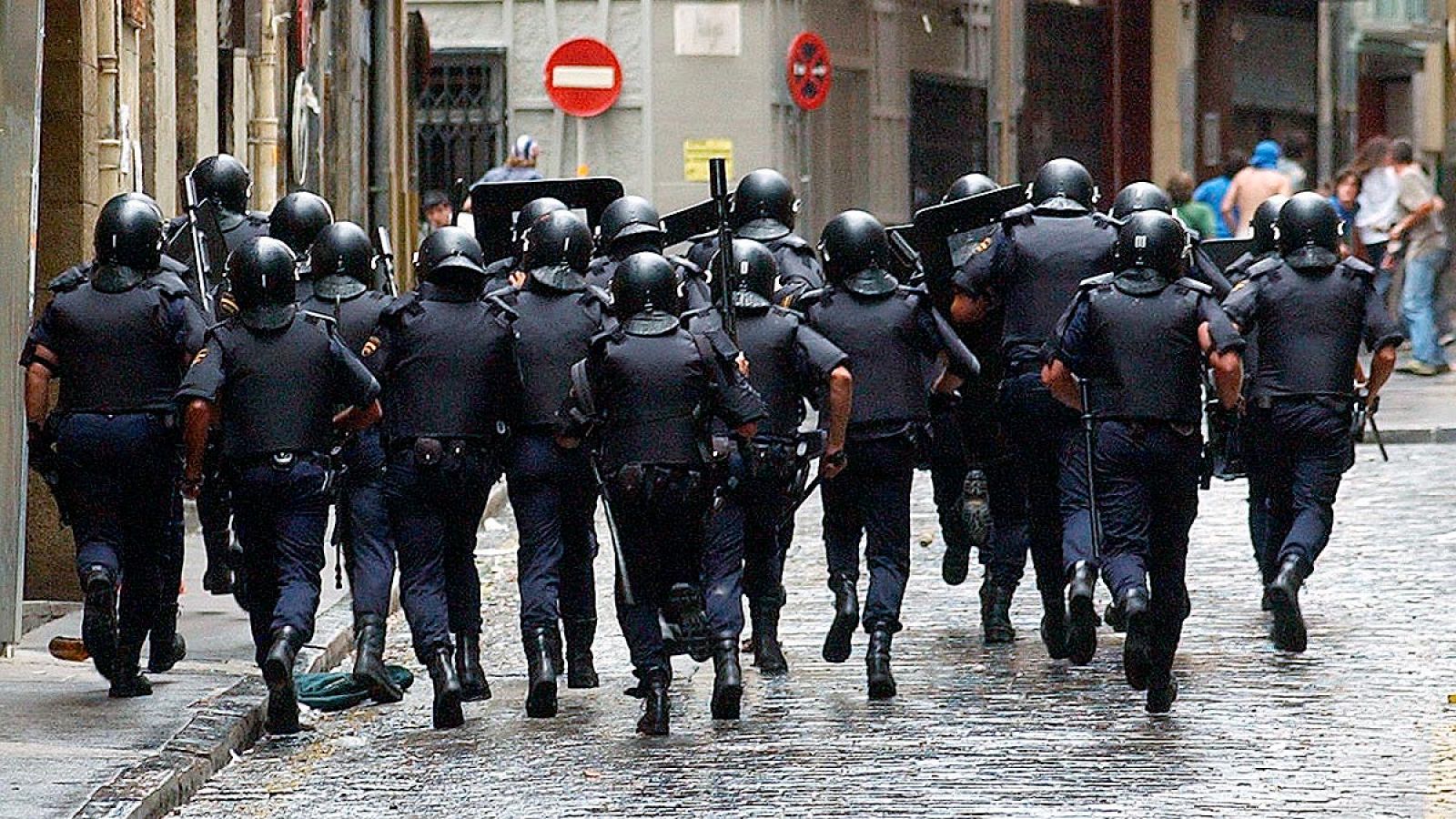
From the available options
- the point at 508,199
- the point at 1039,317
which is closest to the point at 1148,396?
the point at 1039,317

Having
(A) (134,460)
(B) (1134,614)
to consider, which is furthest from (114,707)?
(B) (1134,614)

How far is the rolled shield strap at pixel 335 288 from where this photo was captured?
1133 cm

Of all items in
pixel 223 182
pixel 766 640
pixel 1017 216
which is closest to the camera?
pixel 766 640

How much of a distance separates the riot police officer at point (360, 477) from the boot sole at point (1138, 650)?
8.64ft

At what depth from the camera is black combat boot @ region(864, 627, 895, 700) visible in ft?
36.3

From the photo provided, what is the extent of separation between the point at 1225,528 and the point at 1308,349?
14.1ft

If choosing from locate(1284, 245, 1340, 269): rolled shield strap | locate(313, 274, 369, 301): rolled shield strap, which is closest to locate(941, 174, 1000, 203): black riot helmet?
locate(1284, 245, 1340, 269): rolled shield strap

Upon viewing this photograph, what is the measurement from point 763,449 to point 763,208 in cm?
161

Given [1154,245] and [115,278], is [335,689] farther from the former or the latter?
[1154,245]

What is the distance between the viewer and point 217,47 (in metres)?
17.7

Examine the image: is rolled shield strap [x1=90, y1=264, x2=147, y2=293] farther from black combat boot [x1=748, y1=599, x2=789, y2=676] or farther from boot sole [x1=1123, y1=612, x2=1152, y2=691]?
boot sole [x1=1123, y1=612, x2=1152, y2=691]

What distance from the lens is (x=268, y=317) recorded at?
1061 centimetres

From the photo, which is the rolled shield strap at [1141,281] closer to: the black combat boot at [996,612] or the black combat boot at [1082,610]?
the black combat boot at [1082,610]

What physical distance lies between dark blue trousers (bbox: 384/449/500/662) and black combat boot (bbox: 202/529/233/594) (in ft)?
4.01
